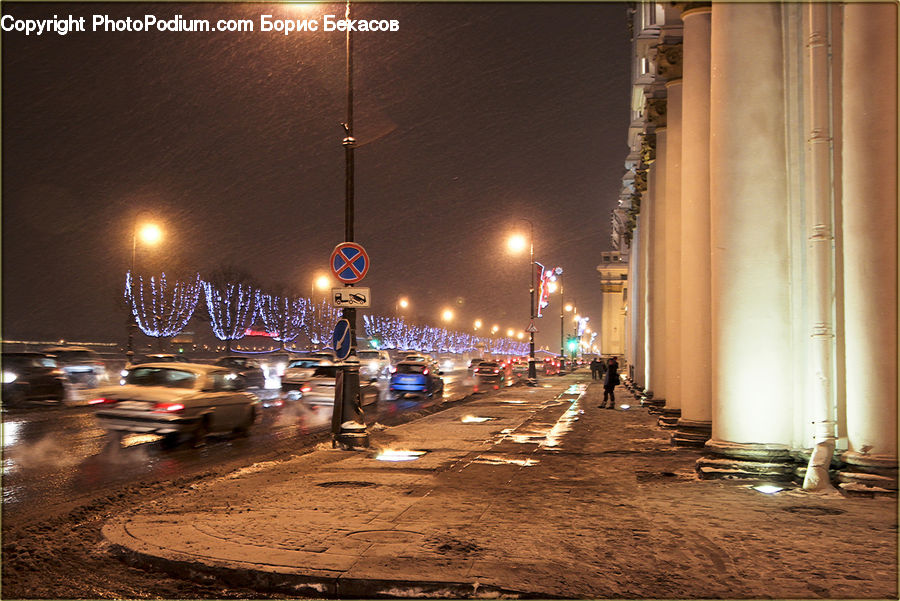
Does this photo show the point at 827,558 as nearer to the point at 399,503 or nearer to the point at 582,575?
the point at 582,575

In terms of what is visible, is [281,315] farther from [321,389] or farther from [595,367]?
[321,389]

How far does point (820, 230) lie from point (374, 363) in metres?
33.7

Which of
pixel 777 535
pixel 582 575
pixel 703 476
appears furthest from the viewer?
pixel 703 476

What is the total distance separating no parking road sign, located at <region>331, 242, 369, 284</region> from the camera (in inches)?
560

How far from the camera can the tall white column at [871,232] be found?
30.5ft

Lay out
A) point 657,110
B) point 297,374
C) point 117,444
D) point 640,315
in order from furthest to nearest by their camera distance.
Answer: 1. point 640,315
2. point 297,374
3. point 657,110
4. point 117,444

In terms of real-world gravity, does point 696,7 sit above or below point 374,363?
above

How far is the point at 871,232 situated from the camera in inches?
371

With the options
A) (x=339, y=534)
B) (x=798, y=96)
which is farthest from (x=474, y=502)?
(x=798, y=96)

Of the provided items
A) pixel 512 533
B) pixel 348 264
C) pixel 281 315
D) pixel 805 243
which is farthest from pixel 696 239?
pixel 281 315

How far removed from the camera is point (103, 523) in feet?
27.8

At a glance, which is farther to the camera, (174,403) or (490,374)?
(490,374)

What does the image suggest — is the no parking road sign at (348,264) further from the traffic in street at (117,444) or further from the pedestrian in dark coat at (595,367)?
the pedestrian in dark coat at (595,367)

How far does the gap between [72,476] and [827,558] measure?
32.4 ft
